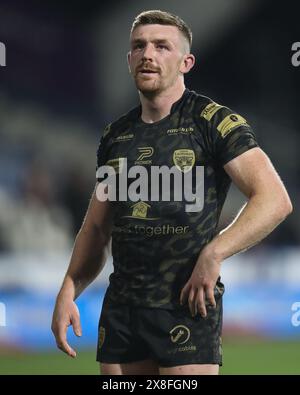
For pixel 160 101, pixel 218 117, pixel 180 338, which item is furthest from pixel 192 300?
pixel 160 101

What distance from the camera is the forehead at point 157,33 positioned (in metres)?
4.09

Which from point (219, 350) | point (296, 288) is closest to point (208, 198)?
point (219, 350)

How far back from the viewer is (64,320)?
4160 mm

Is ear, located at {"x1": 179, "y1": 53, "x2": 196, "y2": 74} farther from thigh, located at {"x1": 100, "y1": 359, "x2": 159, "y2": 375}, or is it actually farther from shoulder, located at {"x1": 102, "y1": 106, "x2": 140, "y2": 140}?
thigh, located at {"x1": 100, "y1": 359, "x2": 159, "y2": 375}

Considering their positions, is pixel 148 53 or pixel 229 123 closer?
pixel 229 123

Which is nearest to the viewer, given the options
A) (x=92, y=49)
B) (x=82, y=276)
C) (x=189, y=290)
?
(x=189, y=290)

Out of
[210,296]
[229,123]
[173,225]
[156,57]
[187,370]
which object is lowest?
[187,370]

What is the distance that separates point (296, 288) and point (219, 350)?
7.92m

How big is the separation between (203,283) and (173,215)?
1.30ft

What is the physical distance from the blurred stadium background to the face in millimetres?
5074

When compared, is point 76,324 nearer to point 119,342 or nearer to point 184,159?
point 119,342

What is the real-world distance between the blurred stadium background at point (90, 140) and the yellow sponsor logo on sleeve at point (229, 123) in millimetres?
5173

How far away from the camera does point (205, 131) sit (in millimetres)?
3990

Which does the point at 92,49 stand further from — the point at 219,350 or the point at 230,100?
the point at 219,350
